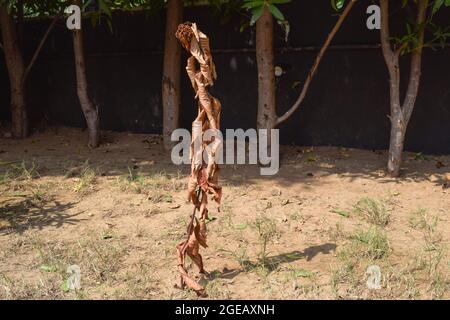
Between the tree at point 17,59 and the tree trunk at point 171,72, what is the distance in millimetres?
2003

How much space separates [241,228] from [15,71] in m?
4.98

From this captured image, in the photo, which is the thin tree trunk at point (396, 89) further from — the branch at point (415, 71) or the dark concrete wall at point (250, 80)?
the dark concrete wall at point (250, 80)

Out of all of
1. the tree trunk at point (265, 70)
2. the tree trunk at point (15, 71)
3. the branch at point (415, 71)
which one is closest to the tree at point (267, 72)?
the tree trunk at point (265, 70)

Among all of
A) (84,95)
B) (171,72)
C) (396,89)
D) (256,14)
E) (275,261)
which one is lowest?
(275,261)

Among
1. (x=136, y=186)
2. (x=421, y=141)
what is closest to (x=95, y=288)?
(x=136, y=186)

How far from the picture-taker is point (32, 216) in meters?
4.57

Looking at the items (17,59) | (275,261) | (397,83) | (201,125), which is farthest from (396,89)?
(17,59)

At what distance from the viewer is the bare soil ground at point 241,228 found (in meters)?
3.33

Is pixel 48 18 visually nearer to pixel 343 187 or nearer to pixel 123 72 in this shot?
pixel 123 72

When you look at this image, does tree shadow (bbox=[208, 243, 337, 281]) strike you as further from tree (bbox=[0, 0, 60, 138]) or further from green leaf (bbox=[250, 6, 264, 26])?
tree (bbox=[0, 0, 60, 138])

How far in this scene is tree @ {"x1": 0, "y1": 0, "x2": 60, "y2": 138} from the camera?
7.52 m

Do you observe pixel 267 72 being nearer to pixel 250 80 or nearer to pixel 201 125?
pixel 250 80

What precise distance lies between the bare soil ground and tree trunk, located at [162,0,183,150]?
0.61 m

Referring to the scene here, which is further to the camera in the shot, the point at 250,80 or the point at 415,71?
the point at 250,80
